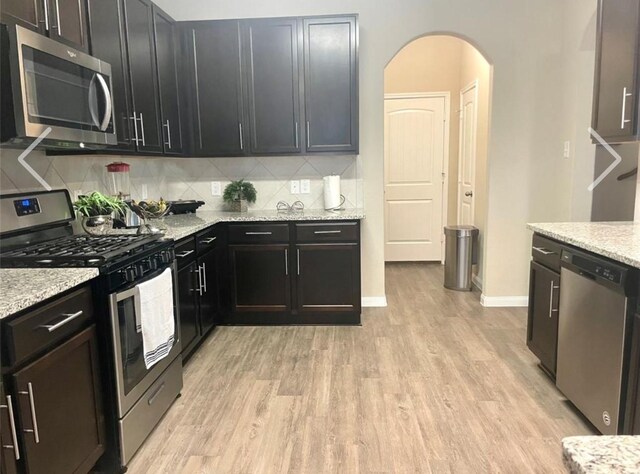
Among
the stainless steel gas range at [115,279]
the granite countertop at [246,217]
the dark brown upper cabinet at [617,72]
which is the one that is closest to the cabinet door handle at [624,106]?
the dark brown upper cabinet at [617,72]

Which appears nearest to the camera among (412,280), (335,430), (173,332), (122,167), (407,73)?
(335,430)

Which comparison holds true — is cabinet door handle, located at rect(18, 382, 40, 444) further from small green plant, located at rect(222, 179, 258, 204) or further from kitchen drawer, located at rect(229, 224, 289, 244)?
small green plant, located at rect(222, 179, 258, 204)

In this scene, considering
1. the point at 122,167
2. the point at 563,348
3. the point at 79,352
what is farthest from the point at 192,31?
the point at 563,348

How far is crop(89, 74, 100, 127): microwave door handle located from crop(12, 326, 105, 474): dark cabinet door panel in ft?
3.49

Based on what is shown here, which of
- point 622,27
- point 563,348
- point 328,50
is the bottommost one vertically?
point 563,348

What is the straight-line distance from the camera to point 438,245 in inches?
233

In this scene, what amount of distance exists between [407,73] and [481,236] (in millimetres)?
2358

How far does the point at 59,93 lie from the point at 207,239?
1532 millimetres

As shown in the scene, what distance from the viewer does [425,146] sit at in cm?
571

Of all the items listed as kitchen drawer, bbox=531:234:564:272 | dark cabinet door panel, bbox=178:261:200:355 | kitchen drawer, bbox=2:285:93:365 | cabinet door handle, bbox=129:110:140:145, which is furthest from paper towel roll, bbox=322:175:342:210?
kitchen drawer, bbox=2:285:93:365

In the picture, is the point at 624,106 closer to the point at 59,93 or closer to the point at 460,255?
the point at 460,255

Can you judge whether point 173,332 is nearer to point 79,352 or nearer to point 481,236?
point 79,352

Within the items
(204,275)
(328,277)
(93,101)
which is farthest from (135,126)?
(328,277)

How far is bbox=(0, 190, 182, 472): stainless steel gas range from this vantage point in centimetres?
188
